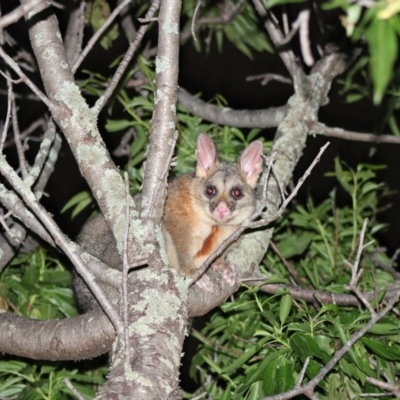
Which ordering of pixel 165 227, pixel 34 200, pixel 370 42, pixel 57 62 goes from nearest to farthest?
pixel 370 42
pixel 34 200
pixel 57 62
pixel 165 227

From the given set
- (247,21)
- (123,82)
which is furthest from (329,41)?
(123,82)

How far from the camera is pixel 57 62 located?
9.29ft

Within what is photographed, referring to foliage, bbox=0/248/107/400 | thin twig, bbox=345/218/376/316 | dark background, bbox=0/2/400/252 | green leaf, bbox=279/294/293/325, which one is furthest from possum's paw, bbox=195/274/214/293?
dark background, bbox=0/2/400/252

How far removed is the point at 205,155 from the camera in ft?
13.1

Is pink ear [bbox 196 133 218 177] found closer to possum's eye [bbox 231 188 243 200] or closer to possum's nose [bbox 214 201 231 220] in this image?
possum's eye [bbox 231 188 243 200]

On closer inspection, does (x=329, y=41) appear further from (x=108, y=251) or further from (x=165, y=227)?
(x=108, y=251)

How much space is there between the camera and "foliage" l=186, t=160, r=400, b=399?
275 centimetres

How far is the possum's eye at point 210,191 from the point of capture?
393cm

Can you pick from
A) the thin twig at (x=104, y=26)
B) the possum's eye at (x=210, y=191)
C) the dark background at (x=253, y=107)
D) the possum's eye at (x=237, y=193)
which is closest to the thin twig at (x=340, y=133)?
the possum's eye at (x=237, y=193)

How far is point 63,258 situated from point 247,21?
6.79ft

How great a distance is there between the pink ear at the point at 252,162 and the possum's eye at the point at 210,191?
9.5 inches

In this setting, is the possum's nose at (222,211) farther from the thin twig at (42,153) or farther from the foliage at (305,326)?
the thin twig at (42,153)

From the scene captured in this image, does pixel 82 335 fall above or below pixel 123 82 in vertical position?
below

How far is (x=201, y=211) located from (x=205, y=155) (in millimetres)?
384
